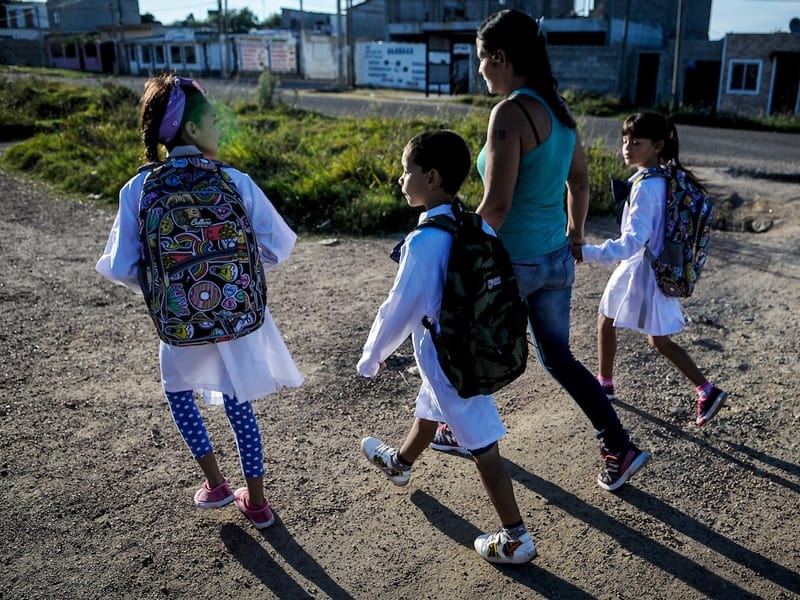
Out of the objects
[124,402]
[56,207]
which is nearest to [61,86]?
[56,207]

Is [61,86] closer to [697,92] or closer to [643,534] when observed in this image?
[643,534]

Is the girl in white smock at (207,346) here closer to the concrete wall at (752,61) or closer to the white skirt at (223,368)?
the white skirt at (223,368)

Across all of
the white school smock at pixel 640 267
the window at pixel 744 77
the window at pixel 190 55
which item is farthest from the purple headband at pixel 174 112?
the window at pixel 190 55

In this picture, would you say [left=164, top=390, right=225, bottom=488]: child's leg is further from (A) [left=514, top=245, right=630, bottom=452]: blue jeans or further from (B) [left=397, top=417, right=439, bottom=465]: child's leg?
(A) [left=514, top=245, right=630, bottom=452]: blue jeans

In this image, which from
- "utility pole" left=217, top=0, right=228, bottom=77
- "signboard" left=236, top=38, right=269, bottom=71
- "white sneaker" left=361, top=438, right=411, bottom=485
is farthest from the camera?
"signboard" left=236, top=38, right=269, bottom=71

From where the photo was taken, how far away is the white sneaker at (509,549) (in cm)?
255

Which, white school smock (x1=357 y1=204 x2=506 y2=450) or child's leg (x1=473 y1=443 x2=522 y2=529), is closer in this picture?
white school smock (x1=357 y1=204 x2=506 y2=450)

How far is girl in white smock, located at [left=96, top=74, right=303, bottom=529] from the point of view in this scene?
2500mm

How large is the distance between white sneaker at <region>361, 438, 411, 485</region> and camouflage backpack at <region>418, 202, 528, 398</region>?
695 mm

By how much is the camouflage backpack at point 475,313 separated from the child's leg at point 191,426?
3.32ft

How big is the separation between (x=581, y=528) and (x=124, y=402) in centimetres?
245

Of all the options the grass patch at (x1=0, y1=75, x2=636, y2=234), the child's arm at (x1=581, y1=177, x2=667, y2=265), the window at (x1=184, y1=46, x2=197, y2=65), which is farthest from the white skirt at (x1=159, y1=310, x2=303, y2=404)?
the window at (x1=184, y1=46, x2=197, y2=65)

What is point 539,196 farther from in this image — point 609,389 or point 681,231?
point 609,389

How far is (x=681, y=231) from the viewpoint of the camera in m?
3.34
